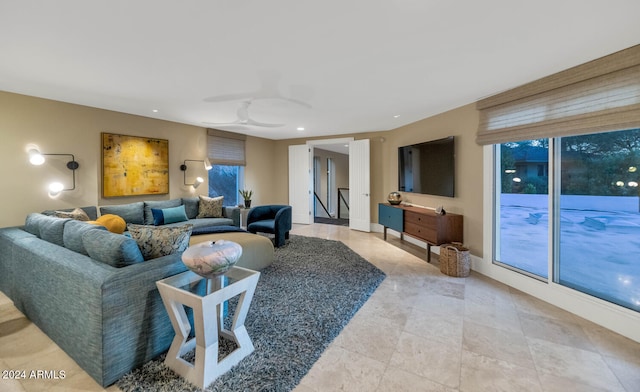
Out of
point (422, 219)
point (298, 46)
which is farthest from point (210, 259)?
point (422, 219)

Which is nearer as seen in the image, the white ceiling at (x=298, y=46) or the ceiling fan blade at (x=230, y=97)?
the white ceiling at (x=298, y=46)

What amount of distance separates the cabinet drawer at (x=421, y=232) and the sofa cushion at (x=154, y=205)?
13.2 feet

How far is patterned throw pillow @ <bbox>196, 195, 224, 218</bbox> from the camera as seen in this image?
4988 mm

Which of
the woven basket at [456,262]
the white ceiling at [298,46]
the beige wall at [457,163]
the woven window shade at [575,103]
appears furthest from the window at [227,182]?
the woven window shade at [575,103]

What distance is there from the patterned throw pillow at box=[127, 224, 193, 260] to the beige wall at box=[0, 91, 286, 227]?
266 cm

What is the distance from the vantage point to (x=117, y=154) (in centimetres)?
426

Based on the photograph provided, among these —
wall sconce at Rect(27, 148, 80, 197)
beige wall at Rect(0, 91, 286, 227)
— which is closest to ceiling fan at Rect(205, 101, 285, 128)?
beige wall at Rect(0, 91, 286, 227)

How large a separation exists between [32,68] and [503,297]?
521 centimetres

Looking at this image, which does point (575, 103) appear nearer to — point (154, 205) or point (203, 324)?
point (203, 324)

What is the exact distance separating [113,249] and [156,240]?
10.4 inches

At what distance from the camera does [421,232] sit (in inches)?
163

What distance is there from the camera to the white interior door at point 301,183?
23.0 feet

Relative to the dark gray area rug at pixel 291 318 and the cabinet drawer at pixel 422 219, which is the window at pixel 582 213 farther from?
the dark gray area rug at pixel 291 318

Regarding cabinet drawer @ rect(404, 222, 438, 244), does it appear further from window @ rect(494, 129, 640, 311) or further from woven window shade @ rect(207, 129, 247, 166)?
woven window shade @ rect(207, 129, 247, 166)
